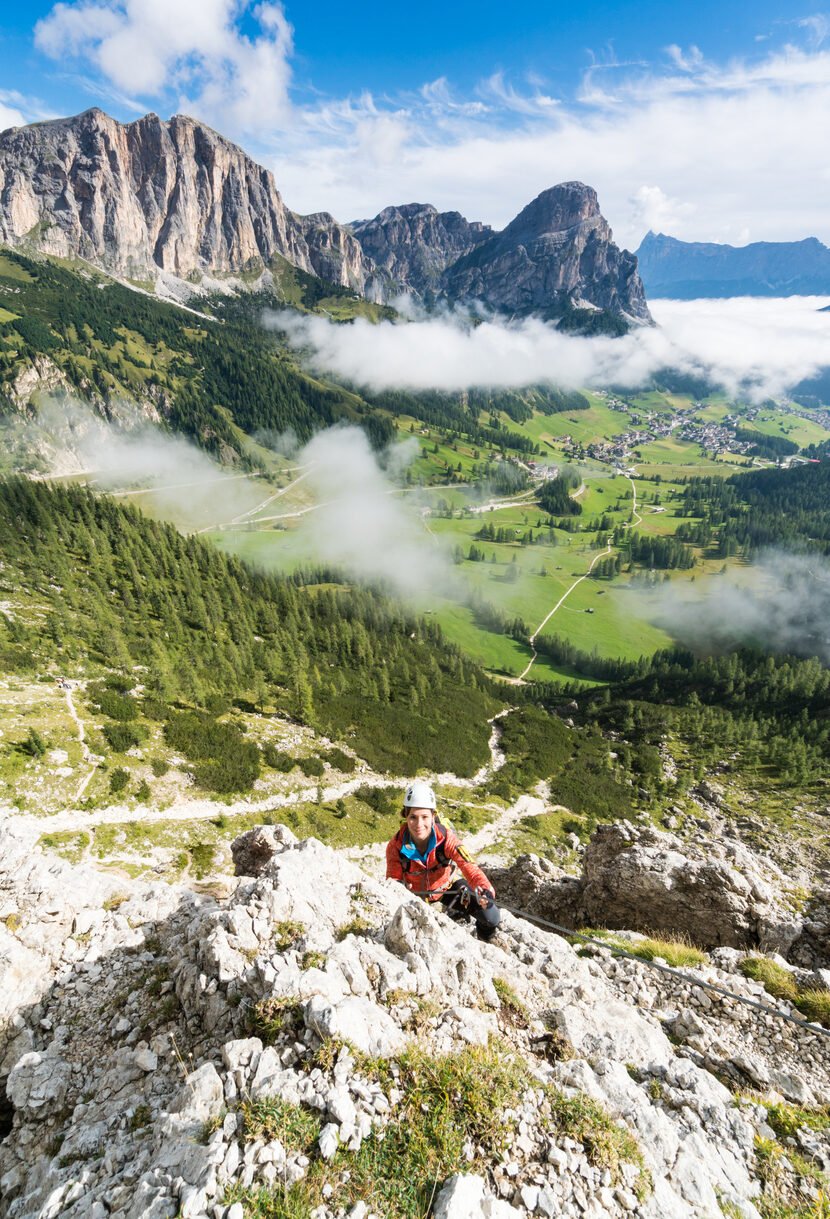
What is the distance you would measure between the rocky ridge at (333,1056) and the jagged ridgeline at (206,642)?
37974 millimetres

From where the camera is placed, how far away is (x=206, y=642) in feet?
287

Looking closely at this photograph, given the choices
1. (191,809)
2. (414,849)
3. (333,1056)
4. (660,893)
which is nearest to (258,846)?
(414,849)

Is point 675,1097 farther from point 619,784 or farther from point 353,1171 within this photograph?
point 619,784

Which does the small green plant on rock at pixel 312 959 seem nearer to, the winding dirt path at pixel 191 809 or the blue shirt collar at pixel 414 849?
the blue shirt collar at pixel 414 849

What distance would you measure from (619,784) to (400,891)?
241 feet

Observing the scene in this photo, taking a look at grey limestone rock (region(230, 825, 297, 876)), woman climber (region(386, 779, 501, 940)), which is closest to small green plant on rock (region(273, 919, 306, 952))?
woman climber (region(386, 779, 501, 940))

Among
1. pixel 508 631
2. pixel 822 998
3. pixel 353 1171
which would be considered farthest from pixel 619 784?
pixel 508 631

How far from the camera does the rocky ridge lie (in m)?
6.75

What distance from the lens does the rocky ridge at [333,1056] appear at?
6754 mm

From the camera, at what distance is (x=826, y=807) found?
2849 inches

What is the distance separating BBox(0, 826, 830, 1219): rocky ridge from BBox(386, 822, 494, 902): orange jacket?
43.5 inches

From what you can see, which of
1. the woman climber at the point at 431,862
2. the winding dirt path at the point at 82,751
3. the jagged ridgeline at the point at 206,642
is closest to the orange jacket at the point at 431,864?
the woman climber at the point at 431,862

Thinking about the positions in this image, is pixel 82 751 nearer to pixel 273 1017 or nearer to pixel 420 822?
pixel 420 822

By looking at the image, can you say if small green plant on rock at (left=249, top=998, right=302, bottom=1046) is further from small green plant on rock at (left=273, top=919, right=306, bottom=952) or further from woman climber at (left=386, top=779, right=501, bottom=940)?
woman climber at (left=386, top=779, right=501, bottom=940)
